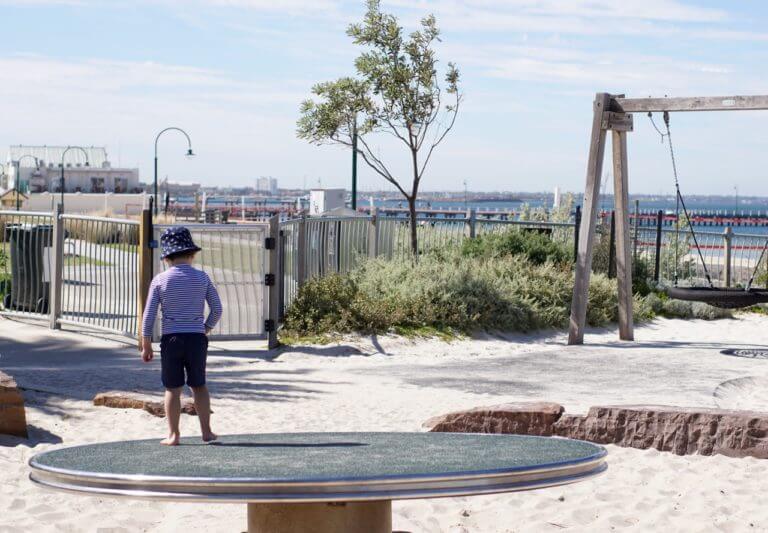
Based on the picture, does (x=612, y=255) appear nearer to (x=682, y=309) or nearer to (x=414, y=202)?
(x=682, y=309)

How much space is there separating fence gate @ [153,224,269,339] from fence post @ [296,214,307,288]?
66cm

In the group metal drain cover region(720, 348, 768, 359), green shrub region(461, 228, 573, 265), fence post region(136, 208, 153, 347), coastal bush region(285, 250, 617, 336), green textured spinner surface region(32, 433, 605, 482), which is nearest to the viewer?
green textured spinner surface region(32, 433, 605, 482)

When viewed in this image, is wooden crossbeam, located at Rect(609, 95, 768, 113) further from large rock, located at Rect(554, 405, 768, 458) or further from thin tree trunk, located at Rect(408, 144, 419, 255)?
large rock, located at Rect(554, 405, 768, 458)

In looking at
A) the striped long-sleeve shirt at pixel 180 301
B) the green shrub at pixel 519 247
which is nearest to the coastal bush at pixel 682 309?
the green shrub at pixel 519 247

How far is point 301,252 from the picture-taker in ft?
54.7

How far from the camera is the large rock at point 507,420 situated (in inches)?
367

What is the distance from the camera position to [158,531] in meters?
7.04

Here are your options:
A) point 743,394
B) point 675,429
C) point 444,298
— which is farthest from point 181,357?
point 444,298

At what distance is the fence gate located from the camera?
15.6 metres

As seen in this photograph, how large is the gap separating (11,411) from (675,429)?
5.16 meters

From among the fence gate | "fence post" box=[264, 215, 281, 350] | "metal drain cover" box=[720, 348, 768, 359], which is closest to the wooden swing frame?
"metal drain cover" box=[720, 348, 768, 359]

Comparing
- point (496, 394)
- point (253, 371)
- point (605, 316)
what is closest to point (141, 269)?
point (253, 371)

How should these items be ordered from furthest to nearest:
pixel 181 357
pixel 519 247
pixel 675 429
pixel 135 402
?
pixel 519 247, pixel 135 402, pixel 675 429, pixel 181 357

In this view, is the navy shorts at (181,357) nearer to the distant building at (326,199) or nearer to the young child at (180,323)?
the young child at (180,323)
